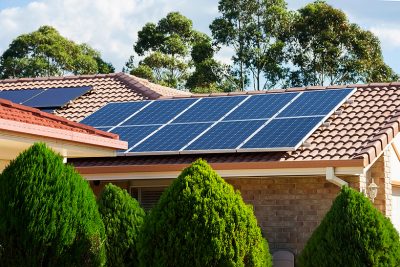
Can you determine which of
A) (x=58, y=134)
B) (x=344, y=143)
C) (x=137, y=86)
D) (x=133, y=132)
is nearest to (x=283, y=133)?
(x=344, y=143)

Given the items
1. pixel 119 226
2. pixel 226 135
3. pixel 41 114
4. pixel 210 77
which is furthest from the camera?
pixel 210 77

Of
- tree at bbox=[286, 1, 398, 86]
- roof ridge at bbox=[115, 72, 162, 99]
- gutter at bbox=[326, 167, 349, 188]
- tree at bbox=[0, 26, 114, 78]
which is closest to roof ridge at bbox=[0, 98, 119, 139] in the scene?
gutter at bbox=[326, 167, 349, 188]

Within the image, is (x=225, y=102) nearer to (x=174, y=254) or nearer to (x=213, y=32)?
(x=174, y=254)

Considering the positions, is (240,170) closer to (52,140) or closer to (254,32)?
(52,140)

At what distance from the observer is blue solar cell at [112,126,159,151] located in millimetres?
21000

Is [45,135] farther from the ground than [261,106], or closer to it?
closer to it

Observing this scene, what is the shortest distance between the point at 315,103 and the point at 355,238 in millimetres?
6757

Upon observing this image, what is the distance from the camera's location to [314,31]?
156 ft

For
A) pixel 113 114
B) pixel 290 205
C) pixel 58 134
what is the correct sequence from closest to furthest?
1. pixel 58 134
2. pixel 290 205
3. pixel 113 114

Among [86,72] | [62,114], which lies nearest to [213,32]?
[86,72]

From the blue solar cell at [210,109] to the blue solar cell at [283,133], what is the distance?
1.80 meters

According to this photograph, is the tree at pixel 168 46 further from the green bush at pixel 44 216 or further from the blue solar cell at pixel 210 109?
the green bush at pixel 44 216

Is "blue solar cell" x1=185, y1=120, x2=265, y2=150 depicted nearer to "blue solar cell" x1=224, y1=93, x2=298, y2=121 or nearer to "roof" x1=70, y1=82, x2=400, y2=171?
"roof" x1=70, y1=82, x2=400, y2=171

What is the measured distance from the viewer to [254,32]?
4891 centimetres
